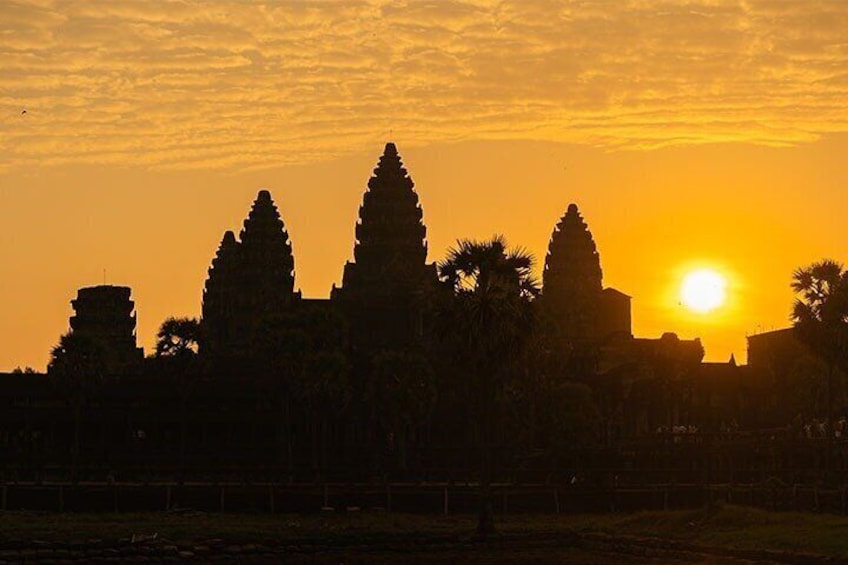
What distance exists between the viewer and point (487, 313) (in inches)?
3474

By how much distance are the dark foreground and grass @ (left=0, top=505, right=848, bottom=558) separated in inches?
2.8

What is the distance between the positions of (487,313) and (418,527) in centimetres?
1352

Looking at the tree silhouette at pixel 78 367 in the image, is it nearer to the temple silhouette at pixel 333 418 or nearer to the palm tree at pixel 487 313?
the temple silhouette at pixel 333 418

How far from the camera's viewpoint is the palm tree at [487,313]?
8800cm

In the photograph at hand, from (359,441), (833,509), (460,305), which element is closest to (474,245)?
(460,305)

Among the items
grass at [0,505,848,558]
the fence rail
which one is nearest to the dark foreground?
grass at [0,505,848,558]

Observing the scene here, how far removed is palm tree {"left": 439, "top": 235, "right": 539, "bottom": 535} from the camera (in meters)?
88.0

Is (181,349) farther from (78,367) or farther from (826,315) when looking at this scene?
(826,315)

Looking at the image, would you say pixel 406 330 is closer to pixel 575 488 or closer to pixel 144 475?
pixel 144 475

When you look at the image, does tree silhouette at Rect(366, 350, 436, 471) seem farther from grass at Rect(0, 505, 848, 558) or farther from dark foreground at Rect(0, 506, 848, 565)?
dark foreground at Rect(0, 506, 848, 565)

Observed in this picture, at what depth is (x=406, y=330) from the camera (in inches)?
7057

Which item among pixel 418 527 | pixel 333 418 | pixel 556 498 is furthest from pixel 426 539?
pixel 333 418

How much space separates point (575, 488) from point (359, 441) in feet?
141

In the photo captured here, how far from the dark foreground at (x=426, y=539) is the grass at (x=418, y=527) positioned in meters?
0.07
